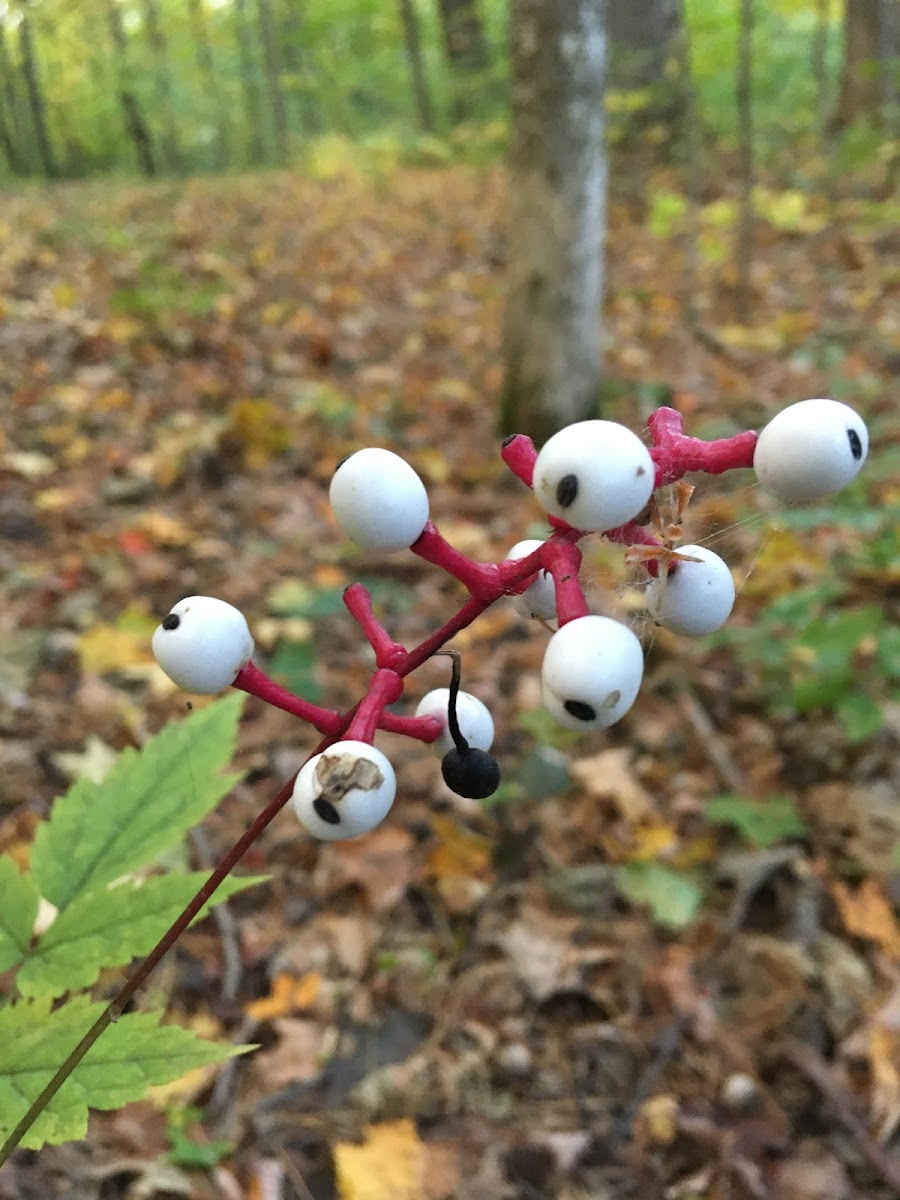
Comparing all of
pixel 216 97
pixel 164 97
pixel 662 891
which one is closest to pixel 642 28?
pixel 662 891

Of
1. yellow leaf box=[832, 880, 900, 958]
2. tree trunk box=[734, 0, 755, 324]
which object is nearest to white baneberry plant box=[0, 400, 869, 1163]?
yellow leaf box=[832, 880, 900, 958]

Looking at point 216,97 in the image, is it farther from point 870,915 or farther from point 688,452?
point 688,452

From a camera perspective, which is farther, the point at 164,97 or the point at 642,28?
the point at 164,97

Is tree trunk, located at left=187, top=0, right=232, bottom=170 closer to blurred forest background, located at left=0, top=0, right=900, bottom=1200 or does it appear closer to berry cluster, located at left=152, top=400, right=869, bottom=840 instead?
blurred forest background, located at left=0, top=0, right=900, bottom=1200

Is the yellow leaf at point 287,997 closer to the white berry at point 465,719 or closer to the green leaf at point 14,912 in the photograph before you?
the green leaf at point 14,912

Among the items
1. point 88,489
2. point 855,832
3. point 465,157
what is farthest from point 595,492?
point 465,157

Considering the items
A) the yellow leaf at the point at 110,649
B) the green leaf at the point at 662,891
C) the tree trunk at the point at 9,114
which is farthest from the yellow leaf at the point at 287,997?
the tree trunk at the point at 9,114
